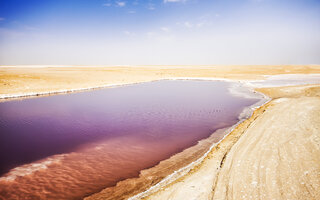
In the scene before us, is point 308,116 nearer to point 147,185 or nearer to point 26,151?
point 147,185

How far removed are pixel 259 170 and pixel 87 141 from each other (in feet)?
30.9

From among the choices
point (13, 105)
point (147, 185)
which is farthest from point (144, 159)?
point (13, 105)

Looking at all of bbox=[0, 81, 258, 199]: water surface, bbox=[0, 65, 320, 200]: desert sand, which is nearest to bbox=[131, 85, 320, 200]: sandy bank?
bbox=[0, 65, 320, 200]: desert sand

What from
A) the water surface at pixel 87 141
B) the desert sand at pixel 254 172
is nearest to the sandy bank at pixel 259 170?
the desert sand at pixel 254 172

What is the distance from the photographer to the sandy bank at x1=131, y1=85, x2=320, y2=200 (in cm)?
552

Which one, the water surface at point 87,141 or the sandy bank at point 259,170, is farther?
the water surface at point 87,141

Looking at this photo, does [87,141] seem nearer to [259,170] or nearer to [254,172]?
[254,172]

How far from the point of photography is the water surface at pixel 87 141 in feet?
24.7

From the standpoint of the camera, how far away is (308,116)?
11703 millimetres

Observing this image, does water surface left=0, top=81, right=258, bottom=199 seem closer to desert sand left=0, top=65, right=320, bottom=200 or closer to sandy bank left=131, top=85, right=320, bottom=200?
desert sand left=0, top=65, right=320, bottom=200

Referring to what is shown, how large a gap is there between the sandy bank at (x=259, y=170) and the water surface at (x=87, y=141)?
2445mm

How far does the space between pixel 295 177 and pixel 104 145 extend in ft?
29.8

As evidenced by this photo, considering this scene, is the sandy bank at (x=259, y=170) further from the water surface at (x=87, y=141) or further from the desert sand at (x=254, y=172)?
the water surface at (x=87, y=141)

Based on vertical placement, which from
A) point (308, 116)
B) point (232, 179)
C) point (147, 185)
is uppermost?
point (308, 116)
